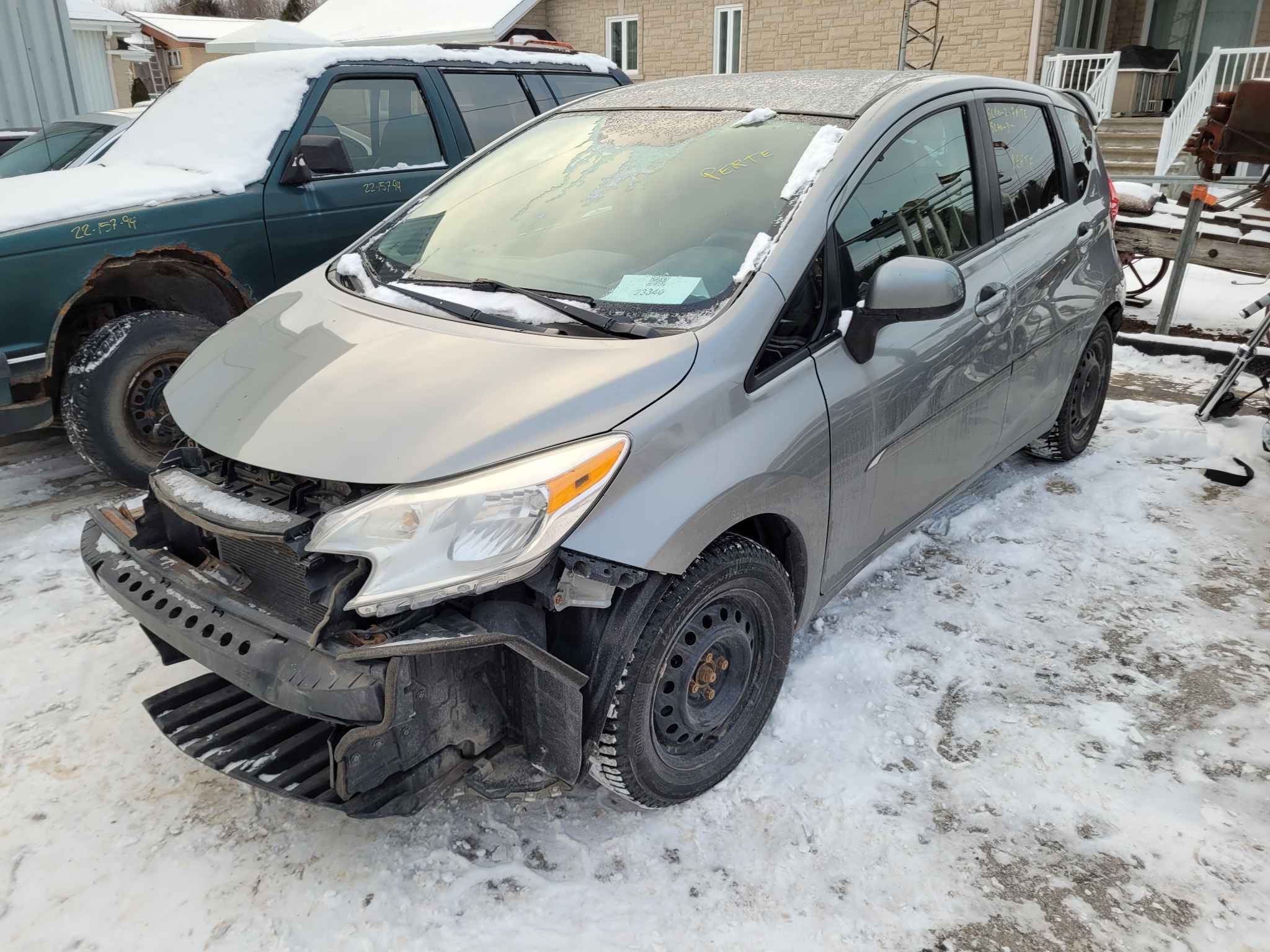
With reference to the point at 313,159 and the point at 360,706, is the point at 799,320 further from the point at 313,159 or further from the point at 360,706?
the point at 313,159

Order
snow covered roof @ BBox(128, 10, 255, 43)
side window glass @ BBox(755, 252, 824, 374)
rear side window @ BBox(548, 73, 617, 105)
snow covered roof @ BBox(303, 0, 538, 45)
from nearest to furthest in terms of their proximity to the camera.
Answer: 1. side window glass @ BBox(755, 252, 824, 374)
2. rear side window @ BBox(548, 73, 617, 105)
3. snow covered roof @ BBox(303, 0, 538, 45)
4. snow covered roof @ BBox(128, 10, 255, 43)

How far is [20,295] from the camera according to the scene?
4027mm

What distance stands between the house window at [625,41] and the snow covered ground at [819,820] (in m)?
19.3

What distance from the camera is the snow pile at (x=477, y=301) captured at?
259cm

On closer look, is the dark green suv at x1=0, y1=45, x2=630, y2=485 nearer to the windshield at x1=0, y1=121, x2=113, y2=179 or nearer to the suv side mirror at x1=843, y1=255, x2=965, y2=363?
the windshield at x1=0, y1=121, x2=113, y2=179

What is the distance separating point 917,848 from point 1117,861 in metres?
0.53

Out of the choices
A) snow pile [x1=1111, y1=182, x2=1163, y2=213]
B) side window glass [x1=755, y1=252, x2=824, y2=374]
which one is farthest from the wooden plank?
side window glass [x1=755, y1=252, x2=824, y2=374]

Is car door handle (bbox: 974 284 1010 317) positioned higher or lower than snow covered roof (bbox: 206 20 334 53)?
lower

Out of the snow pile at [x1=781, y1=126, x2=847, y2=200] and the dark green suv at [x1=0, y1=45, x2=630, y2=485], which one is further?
the dark green suv at [x1=0, y1=45, x2=630, y2=485]

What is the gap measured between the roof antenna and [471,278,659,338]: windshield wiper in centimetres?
1484

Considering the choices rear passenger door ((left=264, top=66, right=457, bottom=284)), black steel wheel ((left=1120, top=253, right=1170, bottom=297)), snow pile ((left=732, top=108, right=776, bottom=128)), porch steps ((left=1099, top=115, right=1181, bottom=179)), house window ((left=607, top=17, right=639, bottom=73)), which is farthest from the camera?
house window ((left=607, top=17, right=639, bottom=73))

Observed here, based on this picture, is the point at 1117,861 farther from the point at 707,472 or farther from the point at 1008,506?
the point at 1008,506

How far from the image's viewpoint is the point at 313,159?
15.9 feet

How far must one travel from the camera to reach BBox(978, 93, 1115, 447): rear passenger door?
12.1 feet
